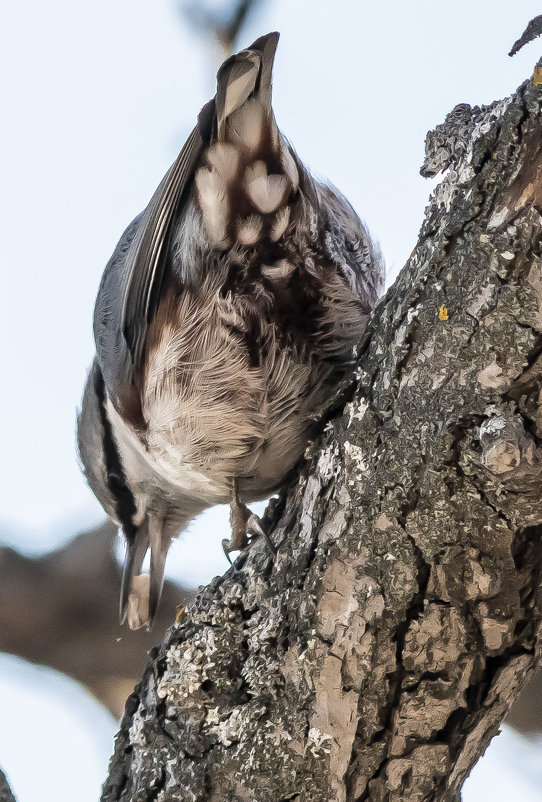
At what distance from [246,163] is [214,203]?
0.10 meters

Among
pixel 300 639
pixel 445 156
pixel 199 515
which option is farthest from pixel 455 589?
pixel 199 515

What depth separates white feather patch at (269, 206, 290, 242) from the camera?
162 centimetres

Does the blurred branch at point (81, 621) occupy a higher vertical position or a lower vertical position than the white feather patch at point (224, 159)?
lower

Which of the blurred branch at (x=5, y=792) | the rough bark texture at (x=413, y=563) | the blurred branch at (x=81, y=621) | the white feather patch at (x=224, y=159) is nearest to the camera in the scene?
the rough bark texture at (x=413, y=563)

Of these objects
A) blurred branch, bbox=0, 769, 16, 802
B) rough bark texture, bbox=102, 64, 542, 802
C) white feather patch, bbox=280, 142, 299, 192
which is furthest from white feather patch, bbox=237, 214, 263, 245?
blurred branch, bbox=0, 769, 16, 802

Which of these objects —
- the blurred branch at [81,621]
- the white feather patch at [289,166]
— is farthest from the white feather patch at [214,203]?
the blurred branch at [81,621]

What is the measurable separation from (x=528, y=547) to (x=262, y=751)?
0.54 metres

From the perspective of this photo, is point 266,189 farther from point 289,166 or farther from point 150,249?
point 150,249

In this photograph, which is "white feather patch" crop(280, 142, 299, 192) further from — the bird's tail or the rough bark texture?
the rough bark texture

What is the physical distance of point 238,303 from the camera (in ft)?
5.36

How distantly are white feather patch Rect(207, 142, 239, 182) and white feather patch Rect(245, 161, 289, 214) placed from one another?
0.04 meters

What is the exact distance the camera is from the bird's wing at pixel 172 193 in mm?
1495

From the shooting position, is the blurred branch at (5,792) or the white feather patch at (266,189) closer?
the blurred branch at (5,792)

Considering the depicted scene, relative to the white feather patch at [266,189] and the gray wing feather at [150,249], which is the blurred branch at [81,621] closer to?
the gray wing feather at [150,249]
